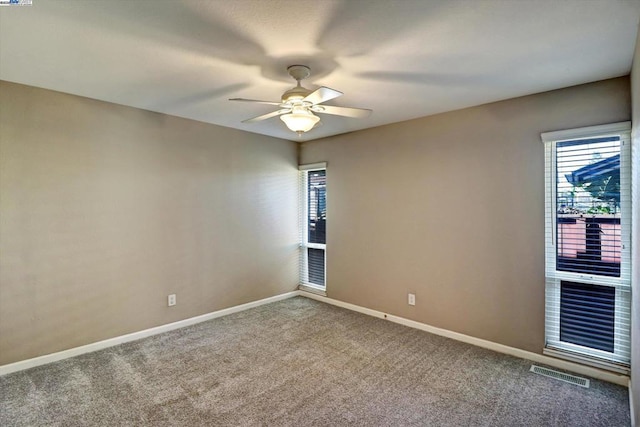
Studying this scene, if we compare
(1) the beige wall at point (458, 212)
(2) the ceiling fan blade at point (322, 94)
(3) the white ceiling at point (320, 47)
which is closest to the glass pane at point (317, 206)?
(1) the beige wall at point (458, 212)

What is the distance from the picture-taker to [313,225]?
5.02 metres

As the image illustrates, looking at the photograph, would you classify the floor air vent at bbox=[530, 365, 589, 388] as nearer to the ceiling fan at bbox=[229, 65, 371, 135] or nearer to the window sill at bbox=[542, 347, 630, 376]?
the window sill at bbox=[542, 347, 630, 376]

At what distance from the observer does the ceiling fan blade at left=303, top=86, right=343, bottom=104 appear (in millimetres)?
1954

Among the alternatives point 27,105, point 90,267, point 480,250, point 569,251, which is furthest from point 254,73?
point 569,251

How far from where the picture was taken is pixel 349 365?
2.84 meters

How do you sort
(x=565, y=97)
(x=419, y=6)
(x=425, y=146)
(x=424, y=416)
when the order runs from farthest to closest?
(x=425, y=146)
(x=565, y=97)
(x=424, y=416)
(x=419, y=6)

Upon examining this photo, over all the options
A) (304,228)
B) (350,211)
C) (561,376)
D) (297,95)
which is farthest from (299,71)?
(561,376)

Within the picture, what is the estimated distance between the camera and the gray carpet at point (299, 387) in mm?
2145

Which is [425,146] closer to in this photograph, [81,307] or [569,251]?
[569,251]

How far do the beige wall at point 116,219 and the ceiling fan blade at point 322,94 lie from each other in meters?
2.24

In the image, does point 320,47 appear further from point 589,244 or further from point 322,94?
point 589,244

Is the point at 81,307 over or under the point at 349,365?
over

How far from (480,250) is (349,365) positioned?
170 centimetres

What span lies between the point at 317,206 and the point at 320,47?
3.04 m
